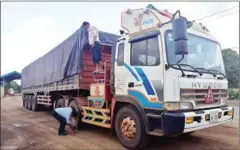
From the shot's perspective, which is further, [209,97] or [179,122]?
[209,97]

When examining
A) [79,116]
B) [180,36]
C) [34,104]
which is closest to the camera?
[180,36]

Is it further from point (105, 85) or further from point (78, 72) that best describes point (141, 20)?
point (78, 72)

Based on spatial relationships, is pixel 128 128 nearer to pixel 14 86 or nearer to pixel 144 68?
pixel 144 68

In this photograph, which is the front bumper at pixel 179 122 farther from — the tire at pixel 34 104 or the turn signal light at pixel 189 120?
the tire at pixel 34 104

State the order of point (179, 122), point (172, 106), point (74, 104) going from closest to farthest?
point (179, 122) < point (172, 106) < point (74, 104)

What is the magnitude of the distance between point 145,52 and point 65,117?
3.39 meters

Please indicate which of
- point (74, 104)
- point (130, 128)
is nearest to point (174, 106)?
point (130, 128)

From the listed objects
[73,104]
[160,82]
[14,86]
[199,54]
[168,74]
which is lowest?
[14,86]

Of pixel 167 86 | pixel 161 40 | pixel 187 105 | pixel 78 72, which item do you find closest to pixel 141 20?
pixel 161 40

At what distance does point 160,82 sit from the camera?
4.05 meters

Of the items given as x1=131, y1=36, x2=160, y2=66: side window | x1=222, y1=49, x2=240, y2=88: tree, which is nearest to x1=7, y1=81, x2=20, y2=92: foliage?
x1=222, y1=49, x2=240, y2=88: tree

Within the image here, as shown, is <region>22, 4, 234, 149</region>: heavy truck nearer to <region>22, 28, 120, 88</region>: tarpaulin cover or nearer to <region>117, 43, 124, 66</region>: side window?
<region>117, 43, 124, 66</region>: side window

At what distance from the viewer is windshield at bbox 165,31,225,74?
4.11 m

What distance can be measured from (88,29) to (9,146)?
12.4ft
